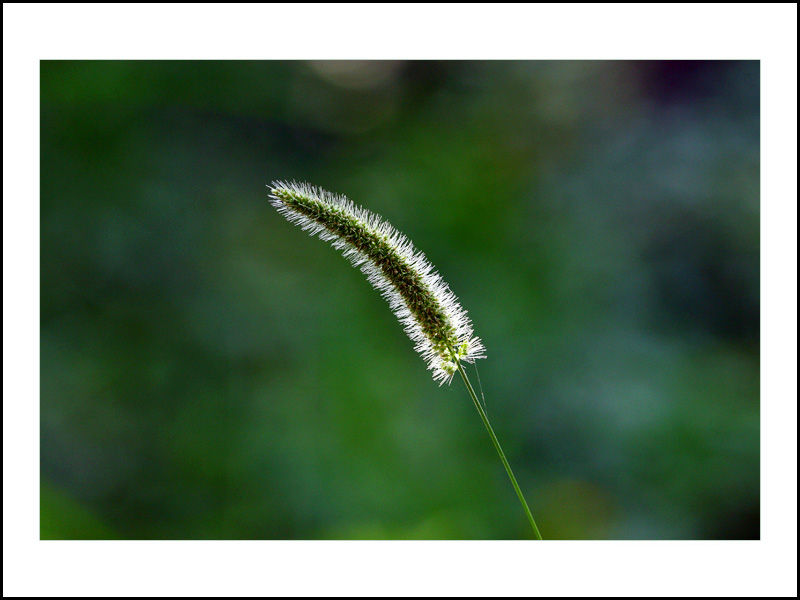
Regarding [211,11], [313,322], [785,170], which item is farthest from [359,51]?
[313,322]

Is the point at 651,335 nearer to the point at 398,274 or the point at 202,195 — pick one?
the point at 202,195

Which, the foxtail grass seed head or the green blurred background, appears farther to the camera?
the green blurred background

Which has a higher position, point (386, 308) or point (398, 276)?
point (386, 308)

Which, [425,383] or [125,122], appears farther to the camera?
[425,383]

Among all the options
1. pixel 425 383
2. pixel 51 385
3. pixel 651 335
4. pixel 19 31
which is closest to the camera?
pixel 19 31

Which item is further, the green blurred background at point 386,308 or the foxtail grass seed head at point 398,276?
the green blurred background at point 386,308

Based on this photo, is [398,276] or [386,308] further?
[386,308]

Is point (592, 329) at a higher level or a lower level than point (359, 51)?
lower

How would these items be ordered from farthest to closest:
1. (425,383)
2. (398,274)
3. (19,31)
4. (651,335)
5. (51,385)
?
(425,383) → (651,335) → (51,385) → (19,31) → (398,274)
